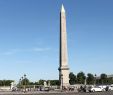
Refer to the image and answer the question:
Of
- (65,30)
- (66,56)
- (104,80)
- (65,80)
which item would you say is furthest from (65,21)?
(104,80)

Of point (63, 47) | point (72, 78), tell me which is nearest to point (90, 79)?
point (72, 78)

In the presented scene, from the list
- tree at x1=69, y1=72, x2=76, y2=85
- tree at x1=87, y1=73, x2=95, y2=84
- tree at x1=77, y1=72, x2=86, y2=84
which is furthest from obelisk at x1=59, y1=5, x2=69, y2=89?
tree at x1=87, y1=73, x2=95, y2=84

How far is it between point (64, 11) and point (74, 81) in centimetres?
8164

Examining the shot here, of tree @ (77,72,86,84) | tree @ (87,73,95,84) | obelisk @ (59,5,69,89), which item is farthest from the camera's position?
tree @ (87,73,95,84)

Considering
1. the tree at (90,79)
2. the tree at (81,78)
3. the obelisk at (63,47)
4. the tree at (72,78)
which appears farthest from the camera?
the tree at (90,79)

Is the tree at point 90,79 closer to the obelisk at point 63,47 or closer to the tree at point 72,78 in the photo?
the tree at point 72,78

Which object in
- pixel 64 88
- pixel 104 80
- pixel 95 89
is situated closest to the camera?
pixel 95 89

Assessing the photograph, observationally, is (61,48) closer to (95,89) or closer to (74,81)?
(95,89)

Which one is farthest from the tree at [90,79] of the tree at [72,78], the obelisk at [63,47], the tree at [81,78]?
the obelisk at [63,47]

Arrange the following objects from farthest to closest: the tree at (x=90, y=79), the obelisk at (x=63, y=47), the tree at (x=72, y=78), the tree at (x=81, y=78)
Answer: the tree at (x=90, y=79) → the tree at (x=81, y=78) → the tree at (x=72, y=78) → the obelisk at (x=63, y=47)

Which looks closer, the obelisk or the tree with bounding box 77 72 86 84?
the obelisk

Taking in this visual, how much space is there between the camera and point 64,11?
2549 inches

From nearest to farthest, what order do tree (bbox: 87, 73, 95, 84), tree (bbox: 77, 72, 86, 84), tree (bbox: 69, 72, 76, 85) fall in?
tree (bbox: 69, 72, 76, 85) → tree (bbox: 77, 72, 86, 84) → tree (bbox: 87, 73, 95, 84)

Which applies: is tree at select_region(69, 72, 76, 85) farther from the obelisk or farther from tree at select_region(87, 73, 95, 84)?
the obelisk
